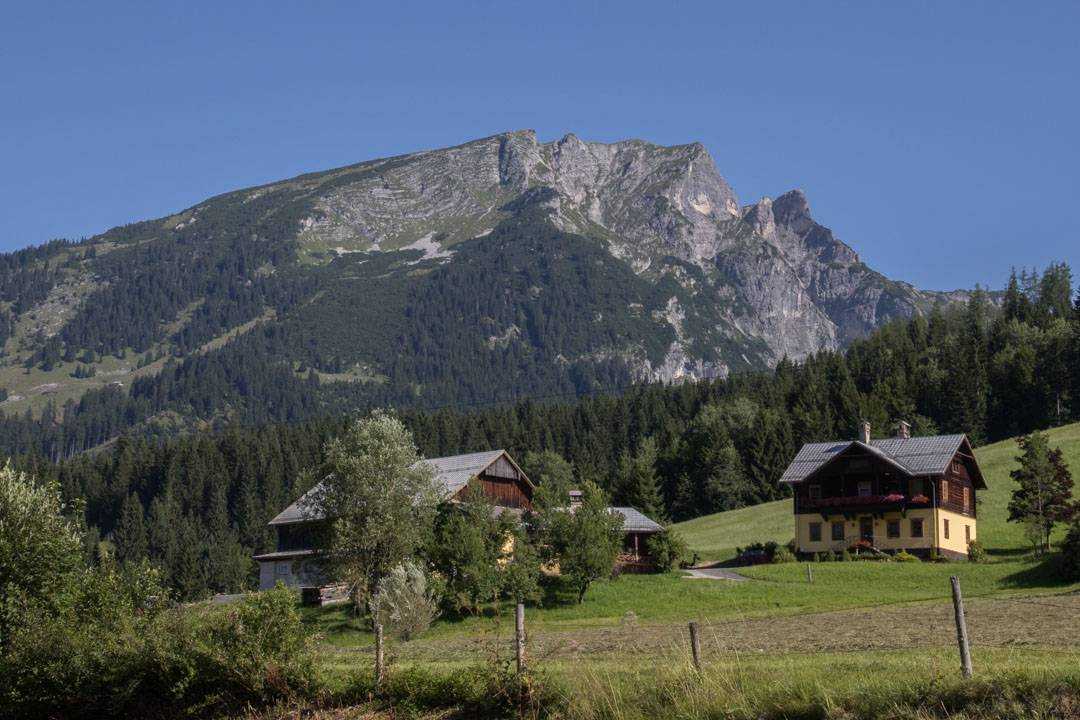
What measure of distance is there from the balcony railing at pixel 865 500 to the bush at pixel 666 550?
10.9 m

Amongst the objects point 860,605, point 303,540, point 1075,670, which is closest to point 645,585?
point 860,605

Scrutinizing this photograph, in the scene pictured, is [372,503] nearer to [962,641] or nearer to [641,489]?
[962,641]

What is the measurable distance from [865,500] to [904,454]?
5.05 meters

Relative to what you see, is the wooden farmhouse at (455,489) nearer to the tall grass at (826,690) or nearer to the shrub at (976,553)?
the shrub at (976,553)

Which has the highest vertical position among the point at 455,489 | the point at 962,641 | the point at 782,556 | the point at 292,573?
the point at 455,489

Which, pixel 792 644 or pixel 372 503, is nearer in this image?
pixel 792 644

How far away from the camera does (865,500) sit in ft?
274

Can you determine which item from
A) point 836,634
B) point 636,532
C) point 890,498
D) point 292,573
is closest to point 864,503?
point 890,498

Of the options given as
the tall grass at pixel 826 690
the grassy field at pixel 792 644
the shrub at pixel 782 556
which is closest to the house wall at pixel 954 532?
the grassy field at pixel 792 644

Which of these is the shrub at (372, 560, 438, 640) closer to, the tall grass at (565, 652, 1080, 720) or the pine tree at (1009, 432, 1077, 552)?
the tall grass at (565, 652, 1080, 720)

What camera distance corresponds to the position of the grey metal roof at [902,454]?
83312 millimetres

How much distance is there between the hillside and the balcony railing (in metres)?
5.32

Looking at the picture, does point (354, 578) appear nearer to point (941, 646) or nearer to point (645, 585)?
point (645, 585)

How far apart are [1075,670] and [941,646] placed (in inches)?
403
